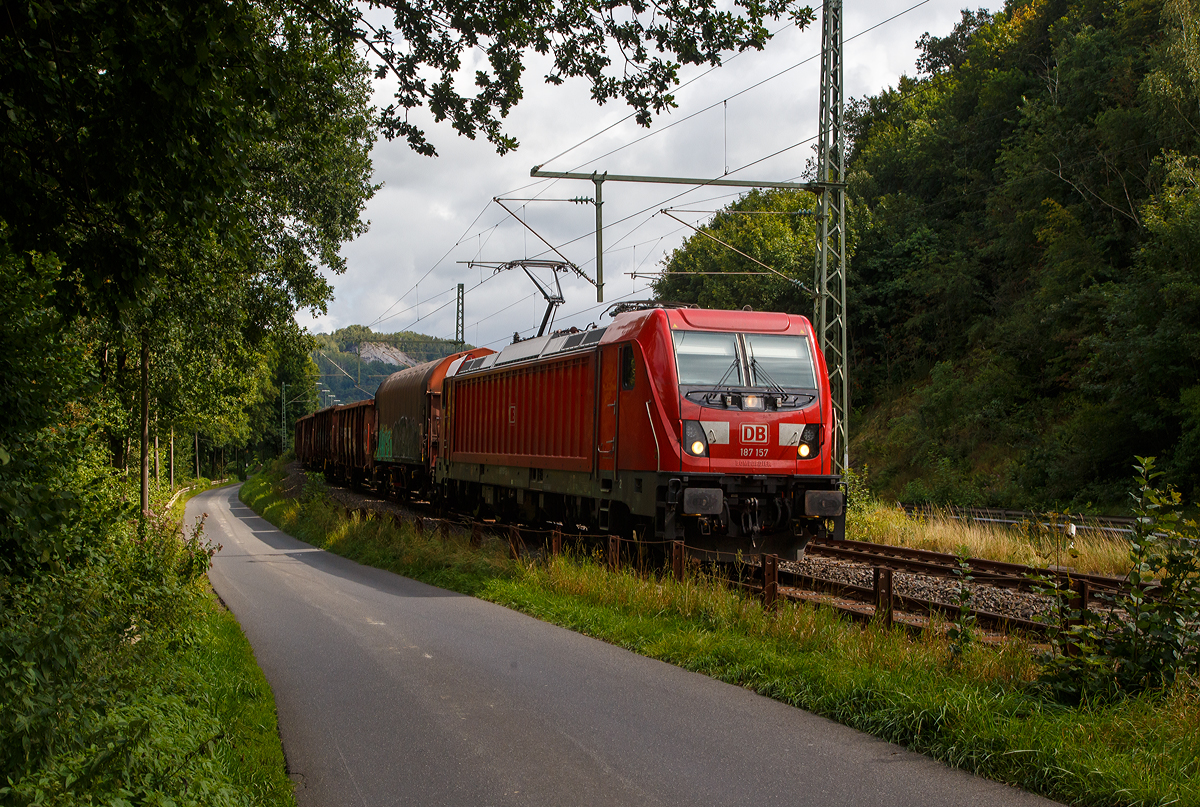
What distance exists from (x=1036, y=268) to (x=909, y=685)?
1238 inches

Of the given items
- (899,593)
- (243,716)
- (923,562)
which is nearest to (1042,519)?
(923,562)

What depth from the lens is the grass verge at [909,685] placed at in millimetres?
5188

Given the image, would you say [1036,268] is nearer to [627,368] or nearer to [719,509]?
[627,368]

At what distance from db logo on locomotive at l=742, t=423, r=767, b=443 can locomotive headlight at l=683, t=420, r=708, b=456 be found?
56 cm

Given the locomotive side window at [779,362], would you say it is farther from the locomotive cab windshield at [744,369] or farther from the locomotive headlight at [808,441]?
the locomotive headlight at [808,441]

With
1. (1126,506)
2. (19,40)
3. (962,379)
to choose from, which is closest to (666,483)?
(19,40)

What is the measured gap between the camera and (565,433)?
15.2 m

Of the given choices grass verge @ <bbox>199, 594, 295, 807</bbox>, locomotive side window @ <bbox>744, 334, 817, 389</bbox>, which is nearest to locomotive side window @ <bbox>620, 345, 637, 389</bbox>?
locomotive side window @ <bbox>744, 334, 817, 389</bbox>

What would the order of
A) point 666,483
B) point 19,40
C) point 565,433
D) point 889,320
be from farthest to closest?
1. point 889,320
2. point 565,433
3. point 666,483
4. point 19,40

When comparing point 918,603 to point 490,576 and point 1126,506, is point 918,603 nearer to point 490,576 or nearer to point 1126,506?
point 490,576

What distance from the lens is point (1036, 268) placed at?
34.1 metres

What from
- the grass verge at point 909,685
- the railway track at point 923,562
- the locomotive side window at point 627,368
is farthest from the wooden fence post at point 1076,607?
the locomotive side window at point 627,368

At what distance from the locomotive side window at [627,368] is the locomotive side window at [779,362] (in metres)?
1.59

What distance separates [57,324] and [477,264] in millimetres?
21319
